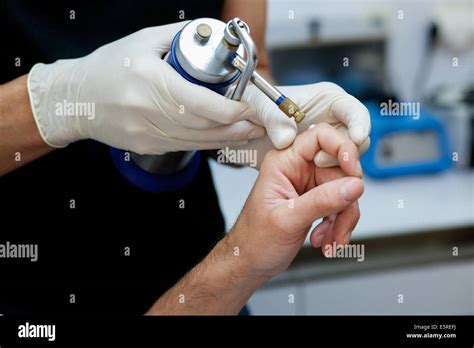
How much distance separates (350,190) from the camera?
0.83 metres

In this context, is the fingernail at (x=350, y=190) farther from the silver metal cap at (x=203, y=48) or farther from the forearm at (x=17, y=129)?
the forearm at (x=17, y=129)

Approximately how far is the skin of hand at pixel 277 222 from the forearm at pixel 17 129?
350mm

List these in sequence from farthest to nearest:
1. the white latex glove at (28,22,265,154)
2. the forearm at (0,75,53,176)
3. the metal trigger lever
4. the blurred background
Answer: the blurred background → the forearm at (0,75,53,176) → the white latex glove at (28,22,265,154) → the metal trigger lever

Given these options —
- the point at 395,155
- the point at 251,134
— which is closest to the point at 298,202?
the point at 251,134

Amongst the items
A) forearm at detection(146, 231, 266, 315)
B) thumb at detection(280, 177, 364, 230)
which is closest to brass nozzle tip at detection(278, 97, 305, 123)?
thumb at detection(280, 177, 364, 230)

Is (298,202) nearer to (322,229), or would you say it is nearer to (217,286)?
(322,229)

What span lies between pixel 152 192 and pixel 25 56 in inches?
13.5

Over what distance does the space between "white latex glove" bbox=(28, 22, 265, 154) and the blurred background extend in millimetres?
727

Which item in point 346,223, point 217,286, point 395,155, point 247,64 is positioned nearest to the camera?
point 247,64

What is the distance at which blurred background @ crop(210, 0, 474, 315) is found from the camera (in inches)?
75.0

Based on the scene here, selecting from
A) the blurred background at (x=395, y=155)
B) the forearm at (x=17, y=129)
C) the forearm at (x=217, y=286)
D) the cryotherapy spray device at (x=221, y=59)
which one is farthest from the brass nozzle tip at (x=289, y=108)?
the blurred background at (x=395, y=155)

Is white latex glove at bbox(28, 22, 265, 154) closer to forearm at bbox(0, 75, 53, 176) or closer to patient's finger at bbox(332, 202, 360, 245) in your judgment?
forearm at bbox(0, 75, 53, 176)

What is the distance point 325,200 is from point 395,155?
140cm

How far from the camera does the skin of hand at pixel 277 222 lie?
2.82 feet
